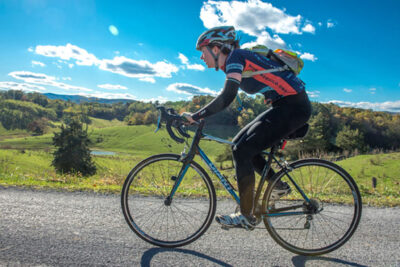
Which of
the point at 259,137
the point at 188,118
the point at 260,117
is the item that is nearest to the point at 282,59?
the point at 260,117

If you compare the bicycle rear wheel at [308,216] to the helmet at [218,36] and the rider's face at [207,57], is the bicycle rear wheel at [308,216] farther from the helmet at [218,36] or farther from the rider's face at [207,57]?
the helmet at [218,36]

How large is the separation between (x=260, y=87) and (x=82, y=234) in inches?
112

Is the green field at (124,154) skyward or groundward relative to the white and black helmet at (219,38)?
groundward

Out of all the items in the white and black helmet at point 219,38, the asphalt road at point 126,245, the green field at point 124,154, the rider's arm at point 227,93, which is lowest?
the green field at point 124,154

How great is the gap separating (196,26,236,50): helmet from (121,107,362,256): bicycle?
0.99 metres

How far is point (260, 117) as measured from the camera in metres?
3.34

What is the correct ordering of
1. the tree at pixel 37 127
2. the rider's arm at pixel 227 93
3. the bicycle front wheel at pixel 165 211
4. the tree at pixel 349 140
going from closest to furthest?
the rider's arm at pixel 227 93 → the bicycle front wheel at pixel 165 211 → the tree at pixel 349 140 → the tree at pixel 37 127

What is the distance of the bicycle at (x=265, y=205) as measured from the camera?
3.33 m

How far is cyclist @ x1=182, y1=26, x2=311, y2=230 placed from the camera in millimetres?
3094

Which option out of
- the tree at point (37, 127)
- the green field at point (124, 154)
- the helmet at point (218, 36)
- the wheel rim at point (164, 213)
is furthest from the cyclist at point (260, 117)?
the tree at point (37, 127)

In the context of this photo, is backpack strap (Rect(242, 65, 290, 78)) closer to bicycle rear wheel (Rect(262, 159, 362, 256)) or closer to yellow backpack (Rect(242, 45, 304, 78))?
yellow backpack (Rect(242, 45, 304, 78))

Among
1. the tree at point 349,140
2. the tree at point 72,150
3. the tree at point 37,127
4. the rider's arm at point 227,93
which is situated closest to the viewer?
the rider's arm at point 227,93

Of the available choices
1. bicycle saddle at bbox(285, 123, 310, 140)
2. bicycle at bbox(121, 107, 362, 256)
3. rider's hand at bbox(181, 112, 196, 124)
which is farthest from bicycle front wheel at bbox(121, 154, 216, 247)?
bicycle saddle at bbox(285, 123, 310, 140)

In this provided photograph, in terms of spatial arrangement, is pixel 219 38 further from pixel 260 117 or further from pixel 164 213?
pixel 164 213
